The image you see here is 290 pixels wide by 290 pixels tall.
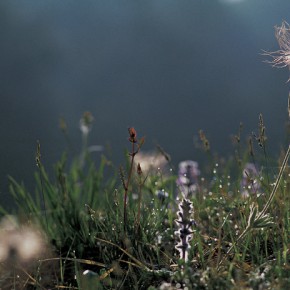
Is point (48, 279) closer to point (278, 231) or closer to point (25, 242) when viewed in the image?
point (25, 242)

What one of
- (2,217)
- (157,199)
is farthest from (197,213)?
(2,217)

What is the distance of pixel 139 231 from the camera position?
2.60 meters

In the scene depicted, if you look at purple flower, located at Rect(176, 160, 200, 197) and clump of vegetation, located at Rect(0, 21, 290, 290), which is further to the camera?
purple flower, located at Rect(176, 160, 200, 197)

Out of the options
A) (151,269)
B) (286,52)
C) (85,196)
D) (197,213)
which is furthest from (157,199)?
(286,52)

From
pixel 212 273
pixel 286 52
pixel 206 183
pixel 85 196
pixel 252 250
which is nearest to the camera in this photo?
pixel 212 273

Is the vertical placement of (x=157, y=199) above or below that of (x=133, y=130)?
below

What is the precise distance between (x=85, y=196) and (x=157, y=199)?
1.30 feet

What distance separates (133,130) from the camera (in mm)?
2043

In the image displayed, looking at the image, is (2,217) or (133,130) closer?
(133,130)

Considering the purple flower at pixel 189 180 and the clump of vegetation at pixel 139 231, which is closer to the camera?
the clump of vegetation at pixel 139 231

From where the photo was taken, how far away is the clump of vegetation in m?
2.19

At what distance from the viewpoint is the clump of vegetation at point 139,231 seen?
7.19ft

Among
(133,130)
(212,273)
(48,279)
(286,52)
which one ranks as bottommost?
(48,279)

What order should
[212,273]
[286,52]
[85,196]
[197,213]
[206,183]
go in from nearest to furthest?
1. [212,273]
2. [286,52]
3. [197,213]
4. [85,196]
5. [206,183]
